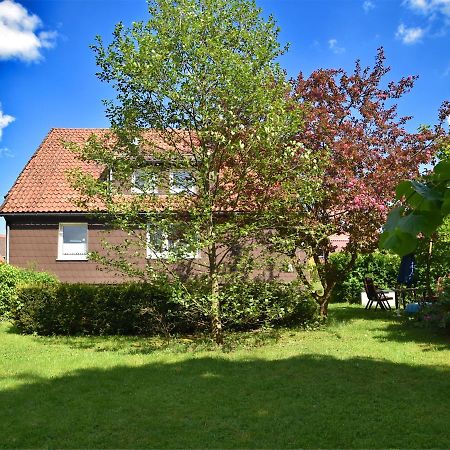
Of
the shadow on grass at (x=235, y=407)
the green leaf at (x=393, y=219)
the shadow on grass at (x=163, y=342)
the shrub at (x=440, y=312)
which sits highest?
the green leaf at (x=393, y=219)

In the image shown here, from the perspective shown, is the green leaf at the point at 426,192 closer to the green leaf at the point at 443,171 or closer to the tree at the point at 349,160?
the green leaf at the point at 443,171

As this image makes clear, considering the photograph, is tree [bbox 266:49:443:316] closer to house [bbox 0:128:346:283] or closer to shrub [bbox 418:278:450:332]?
shrub [bbox 418:278:450:332]

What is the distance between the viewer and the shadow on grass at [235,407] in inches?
201

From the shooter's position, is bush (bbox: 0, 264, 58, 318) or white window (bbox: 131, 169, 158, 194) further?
bush (bbox: 0, 264, 58, 318)

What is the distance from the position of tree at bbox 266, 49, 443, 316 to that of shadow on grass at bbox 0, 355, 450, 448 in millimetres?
3600

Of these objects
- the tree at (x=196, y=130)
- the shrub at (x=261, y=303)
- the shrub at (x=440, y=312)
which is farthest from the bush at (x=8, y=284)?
the shrub at (x=440, y=312)

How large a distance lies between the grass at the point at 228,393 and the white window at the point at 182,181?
3.33m

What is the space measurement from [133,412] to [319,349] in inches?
A: 190

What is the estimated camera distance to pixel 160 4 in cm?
Result: 981

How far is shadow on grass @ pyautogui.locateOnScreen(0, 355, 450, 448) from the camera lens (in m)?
5.10

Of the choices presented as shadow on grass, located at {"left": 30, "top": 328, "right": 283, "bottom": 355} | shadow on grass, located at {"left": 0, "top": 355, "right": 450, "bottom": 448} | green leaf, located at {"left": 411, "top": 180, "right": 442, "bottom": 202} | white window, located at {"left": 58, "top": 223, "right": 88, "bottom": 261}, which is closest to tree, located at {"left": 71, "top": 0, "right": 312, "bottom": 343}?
shadow on grass, located at {"left": 30, "top": 328, "right": 283, "bottom": 355}

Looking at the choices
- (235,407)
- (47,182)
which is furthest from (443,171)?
(47,182)

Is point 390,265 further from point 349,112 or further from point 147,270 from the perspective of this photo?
point 147,270

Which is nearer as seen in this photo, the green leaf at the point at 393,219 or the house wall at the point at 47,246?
the green leaf at the point at 393,219
